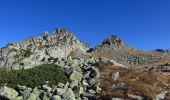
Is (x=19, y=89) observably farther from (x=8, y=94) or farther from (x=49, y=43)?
(x=49, y=43)

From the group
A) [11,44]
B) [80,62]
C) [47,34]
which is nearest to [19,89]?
[80,62]

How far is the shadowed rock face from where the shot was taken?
5533cm

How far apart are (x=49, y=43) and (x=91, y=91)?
Result: 44784 mm

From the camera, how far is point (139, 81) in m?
31.8

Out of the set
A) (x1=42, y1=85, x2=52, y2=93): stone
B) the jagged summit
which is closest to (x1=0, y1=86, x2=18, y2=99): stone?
(x1=42, y1=85, x2=52, y2=93): stone

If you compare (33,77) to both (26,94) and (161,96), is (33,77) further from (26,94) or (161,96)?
(161,96)

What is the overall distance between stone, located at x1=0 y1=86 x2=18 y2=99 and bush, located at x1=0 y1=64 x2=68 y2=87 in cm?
126

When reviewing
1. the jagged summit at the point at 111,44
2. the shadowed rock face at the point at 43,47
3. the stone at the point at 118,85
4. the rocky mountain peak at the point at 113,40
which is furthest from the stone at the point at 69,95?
the rocky mountain peak at the point at 113,40

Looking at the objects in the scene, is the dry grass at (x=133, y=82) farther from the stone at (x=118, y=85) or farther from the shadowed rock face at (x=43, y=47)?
the shadowed rock face at (x=43, y=47)

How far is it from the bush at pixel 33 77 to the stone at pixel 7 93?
4.13ft

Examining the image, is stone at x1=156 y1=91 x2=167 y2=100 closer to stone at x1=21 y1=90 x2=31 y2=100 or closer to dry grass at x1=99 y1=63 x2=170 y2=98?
dry grass at x1=99 y1=63 x2=170 y2=98

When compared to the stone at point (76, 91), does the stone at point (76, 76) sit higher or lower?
higher

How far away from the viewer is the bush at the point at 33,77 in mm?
30422

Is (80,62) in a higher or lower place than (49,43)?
lower
